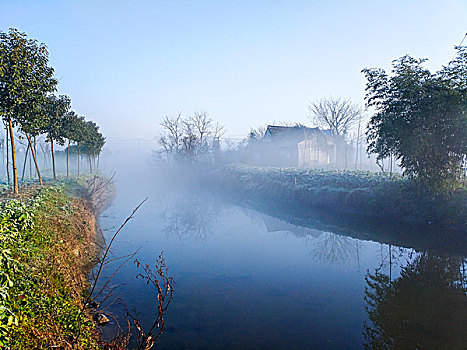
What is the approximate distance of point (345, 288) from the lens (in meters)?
7.37

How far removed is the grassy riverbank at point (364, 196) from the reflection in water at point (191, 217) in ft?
13.5

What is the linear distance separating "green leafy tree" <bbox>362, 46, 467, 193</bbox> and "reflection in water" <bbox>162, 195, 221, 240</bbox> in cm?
911

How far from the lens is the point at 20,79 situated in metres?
8.85

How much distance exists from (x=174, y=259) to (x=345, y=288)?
5206 mm

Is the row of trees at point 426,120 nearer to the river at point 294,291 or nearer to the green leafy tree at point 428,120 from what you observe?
the green leafy tree at point 428,120

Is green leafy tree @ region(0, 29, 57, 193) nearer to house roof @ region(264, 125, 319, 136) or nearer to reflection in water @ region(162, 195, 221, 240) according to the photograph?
reflection in water @ region(162, 195, 221, 240)

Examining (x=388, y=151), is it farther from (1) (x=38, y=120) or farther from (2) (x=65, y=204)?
(1) (x=38, y=120)

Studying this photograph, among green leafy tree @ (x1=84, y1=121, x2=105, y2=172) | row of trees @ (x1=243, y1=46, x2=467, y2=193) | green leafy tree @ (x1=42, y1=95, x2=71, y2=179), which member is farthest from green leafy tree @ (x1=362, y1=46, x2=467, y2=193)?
green leafy tree @ (x1=84, y1=121, x2=105, y2=172)

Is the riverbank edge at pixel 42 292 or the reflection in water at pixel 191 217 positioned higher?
the riverbank edge at pixel 42 292

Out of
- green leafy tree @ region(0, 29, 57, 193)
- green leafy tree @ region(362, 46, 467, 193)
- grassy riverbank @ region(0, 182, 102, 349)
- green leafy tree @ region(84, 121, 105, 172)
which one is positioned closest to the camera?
grassy riverbank @ region(0, 182, 102, 349)

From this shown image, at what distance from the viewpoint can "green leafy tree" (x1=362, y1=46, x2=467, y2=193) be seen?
1120 centimetres

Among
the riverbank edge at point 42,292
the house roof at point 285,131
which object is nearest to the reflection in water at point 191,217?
the riverbank edge at point 42,292

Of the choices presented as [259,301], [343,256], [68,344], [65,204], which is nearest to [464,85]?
[343,256]

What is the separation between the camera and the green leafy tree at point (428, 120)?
36.8ft
